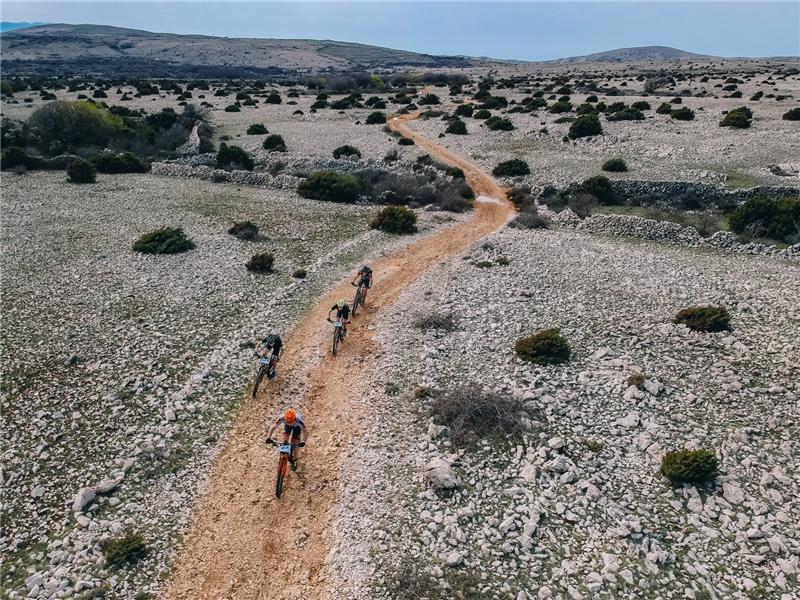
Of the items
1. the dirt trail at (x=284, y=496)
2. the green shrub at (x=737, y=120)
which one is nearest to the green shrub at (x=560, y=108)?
the green shrub at (x=737, y=120)

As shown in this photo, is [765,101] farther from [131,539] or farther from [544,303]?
[131,539]

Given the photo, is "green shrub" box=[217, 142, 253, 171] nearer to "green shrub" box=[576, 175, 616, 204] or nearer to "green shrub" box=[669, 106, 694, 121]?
"green shrub" box=[576, 175, 616, 204]

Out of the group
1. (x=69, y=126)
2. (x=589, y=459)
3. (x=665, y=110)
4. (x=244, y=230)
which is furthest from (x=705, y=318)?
(x=69, y=126)

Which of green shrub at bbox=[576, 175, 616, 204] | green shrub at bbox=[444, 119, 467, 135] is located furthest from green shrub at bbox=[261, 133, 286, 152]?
green shrub at bbox=[576, 175, 616, 204]

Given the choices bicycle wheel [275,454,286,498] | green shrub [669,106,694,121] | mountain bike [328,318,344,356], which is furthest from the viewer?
green shrub [669,106,694,121]

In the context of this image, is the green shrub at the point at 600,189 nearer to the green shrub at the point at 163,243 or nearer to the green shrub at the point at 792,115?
the green shrub at the point at 163,243
